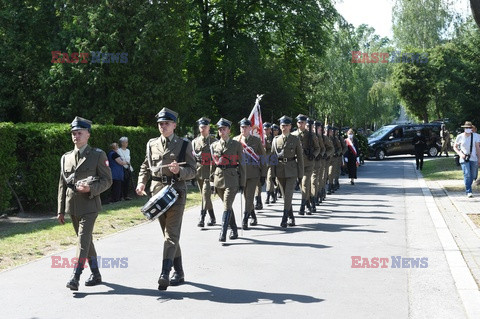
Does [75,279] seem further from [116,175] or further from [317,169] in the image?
[116,175]

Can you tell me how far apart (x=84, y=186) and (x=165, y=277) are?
4.55ft

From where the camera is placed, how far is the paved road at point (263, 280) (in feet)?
20.5

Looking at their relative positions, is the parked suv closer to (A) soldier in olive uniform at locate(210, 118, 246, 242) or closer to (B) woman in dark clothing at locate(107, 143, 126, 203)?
(B) woman in dark clothing at locate(107, 143, 126, 203)

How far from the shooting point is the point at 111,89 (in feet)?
86.4

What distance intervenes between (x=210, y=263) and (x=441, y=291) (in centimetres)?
310

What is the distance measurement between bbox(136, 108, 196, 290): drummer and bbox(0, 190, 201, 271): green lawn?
102 inches

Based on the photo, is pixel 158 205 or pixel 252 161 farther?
pixel 252 161

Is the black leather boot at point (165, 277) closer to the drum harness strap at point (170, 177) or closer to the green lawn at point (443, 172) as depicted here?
the drum harness strap at point (170, 177)

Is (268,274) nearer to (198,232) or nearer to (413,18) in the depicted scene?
(198,232)

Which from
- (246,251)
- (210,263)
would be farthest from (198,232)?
(210,263)

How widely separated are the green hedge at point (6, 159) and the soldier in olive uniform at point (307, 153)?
6165mm

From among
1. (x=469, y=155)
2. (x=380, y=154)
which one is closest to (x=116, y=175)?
(x=469, y=155)

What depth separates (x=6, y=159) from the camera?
13055mm

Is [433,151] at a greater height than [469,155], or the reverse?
[469,155]
